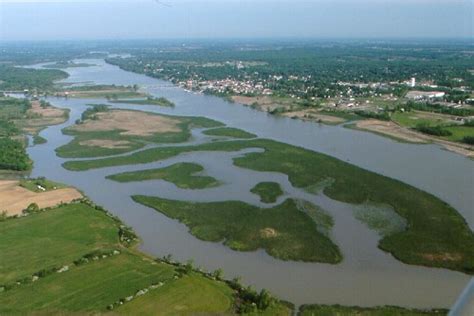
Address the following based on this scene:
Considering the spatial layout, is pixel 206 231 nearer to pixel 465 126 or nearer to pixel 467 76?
pixel 465 126

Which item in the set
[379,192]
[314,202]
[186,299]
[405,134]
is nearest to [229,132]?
[405,134]

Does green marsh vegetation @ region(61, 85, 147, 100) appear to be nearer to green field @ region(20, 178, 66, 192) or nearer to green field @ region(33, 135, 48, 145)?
green field @ region(33, 135, 48, 145)

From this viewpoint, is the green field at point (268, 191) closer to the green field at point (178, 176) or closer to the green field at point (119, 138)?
the green field at point (178, 176)

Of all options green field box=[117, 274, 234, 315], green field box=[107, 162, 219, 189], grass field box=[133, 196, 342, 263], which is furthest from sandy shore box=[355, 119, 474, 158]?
green field box=[117, 274, 234, 315]

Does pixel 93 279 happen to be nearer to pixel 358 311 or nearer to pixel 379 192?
pixel 358 311

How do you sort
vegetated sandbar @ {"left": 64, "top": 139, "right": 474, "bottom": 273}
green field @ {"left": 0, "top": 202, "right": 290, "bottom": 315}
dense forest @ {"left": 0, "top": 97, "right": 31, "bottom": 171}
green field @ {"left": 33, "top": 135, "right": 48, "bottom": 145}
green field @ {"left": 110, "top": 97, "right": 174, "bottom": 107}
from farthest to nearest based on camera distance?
green field @ {"left": 110, "top": 97, "right": 174, "bottom": 107}, green field @ {"left": 33, "top": 135, "right": 48, "bottom": 145}, dense forest @ {"left": 0, "top": 97, "right": 31, "bottom": 171}, vegetated sandbar @ {"left": 64, "top": 139, "right": 474, "bottom": 273}, green field @ {"left": 0, "top": 202, "right": 290, "bottom": 315}

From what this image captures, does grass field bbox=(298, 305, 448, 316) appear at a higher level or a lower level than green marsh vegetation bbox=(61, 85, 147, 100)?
higher

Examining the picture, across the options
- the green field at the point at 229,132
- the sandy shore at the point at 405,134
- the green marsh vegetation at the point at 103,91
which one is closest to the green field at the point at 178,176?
the green field at the point at 229,132
